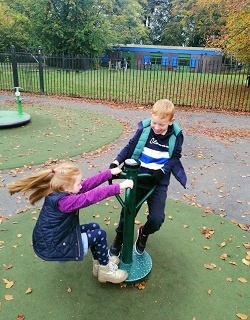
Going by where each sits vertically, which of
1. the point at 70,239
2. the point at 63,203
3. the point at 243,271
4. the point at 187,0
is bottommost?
the point at 243,271

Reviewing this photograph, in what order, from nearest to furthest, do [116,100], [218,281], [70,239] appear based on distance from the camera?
[70,239] → [218,281] → [116,100]

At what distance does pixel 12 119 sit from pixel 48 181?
20.7 ft

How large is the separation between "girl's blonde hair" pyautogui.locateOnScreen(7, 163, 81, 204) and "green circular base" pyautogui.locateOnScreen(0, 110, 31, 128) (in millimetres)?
5878

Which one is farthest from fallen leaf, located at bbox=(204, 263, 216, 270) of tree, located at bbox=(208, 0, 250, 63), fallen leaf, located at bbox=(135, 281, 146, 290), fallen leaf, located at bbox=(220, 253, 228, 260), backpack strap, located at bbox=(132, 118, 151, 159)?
tree, located at bbox=(208, 0, 250, 63)

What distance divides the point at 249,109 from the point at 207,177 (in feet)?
26.1

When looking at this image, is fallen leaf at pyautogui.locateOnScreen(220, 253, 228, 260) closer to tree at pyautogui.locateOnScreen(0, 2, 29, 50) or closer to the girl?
the girl

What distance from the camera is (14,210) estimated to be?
4.14 meters

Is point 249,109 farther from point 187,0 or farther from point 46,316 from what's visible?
point 187,0

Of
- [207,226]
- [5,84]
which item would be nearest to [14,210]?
[207,226]

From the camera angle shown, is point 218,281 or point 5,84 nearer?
point 218,281

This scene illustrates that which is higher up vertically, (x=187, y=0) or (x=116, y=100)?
(x=187, y=0)

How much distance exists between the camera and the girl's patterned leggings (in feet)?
8.46

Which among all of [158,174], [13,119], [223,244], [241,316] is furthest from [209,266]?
[13,119]

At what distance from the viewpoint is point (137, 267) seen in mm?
2975
